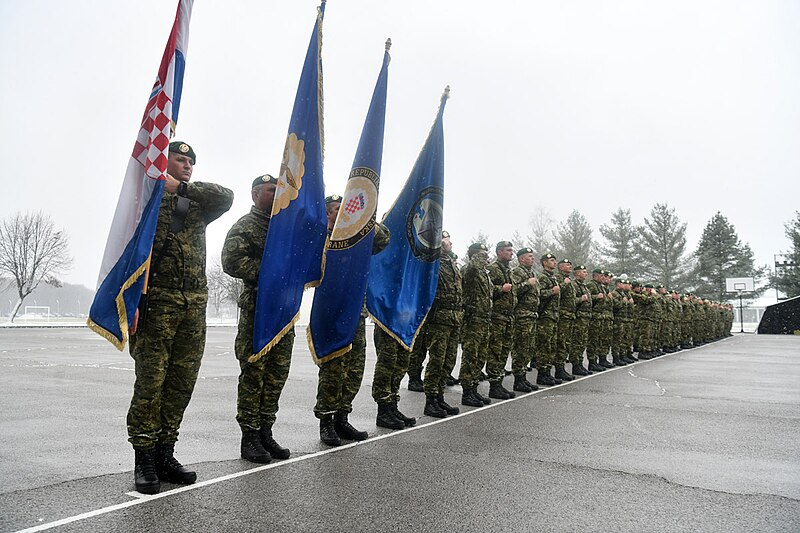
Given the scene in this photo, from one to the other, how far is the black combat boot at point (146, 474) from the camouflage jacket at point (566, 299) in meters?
8.46

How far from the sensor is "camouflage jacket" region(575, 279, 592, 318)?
1150cm

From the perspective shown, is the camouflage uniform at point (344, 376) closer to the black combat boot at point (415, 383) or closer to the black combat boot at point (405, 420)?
A: the black combat boot at point (405, 420)

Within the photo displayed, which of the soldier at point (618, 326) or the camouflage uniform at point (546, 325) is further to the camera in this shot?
the soldier at point (618, 326)

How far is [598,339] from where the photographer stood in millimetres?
12891

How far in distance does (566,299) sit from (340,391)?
6.93 metres

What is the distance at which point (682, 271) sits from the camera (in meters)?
53.8

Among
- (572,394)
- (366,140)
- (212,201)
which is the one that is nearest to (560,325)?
(572,394)

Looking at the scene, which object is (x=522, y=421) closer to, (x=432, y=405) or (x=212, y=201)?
(x=432, y=405)

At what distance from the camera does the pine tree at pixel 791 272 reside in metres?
51.5

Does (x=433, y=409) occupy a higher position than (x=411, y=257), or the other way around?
(x=411, y=257)

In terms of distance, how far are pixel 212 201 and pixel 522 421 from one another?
4028 mm

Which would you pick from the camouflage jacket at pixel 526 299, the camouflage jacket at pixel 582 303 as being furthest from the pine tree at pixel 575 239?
the camouflage jacket at pixel 526 299

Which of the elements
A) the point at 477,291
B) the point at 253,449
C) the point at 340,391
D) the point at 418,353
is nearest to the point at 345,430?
the point at 340,391

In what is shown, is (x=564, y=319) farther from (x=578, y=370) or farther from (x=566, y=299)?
(x=578, y=370)
